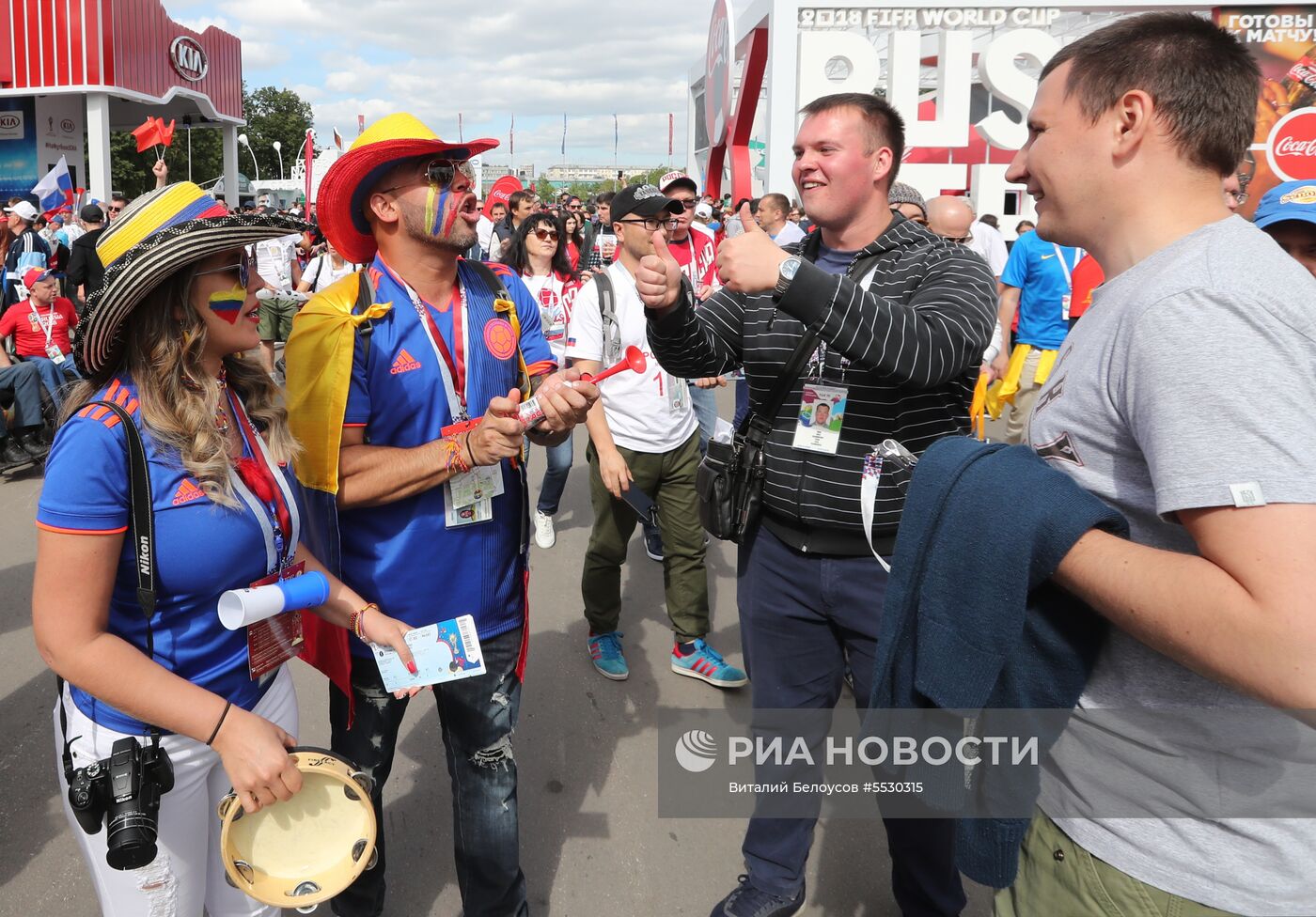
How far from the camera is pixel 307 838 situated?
1.78 m

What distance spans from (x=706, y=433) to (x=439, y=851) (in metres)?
3.36

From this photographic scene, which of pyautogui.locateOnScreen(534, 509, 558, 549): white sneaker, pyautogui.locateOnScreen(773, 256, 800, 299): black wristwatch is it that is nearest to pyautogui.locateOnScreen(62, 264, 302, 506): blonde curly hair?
pyautogui.locateOnScreen(773, 256, 800, 299): black wristwatch

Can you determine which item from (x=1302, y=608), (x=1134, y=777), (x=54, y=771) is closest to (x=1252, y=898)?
(x=1134, y=777)

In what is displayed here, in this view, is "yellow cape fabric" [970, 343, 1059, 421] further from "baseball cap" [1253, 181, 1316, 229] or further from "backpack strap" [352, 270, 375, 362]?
"backpack strap" [352, 270, 375, 362]

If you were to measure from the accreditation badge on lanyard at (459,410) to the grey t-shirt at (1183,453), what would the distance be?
4.83ft

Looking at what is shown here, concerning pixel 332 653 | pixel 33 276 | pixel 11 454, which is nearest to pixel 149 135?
pixel 33 276

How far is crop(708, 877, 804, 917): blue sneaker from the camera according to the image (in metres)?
2.62

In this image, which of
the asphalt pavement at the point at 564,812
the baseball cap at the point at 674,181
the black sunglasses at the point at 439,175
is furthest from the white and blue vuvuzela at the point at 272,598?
the baseball cap at the point at 674,181

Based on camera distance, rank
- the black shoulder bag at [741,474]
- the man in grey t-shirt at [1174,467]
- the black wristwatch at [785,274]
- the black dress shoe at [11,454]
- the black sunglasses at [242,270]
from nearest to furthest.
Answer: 1. the man in grey t-shirt at [1174,467]
2. the black sunglasses at [242,270]
3. the black wristwatch at [785,274]
4. the black shoulder bag at [741,474]
5. the black dress shoe at [11,454]

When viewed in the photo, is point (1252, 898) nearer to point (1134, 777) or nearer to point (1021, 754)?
point (1134, 777)

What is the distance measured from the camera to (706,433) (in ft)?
19.3

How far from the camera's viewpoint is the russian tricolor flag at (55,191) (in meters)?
15.8

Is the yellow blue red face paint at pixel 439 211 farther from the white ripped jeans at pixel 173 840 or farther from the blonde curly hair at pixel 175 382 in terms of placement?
the white ripped jeans at pixel 173 840

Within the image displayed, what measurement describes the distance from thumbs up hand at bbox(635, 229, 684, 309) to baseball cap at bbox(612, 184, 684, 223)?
1740mm
